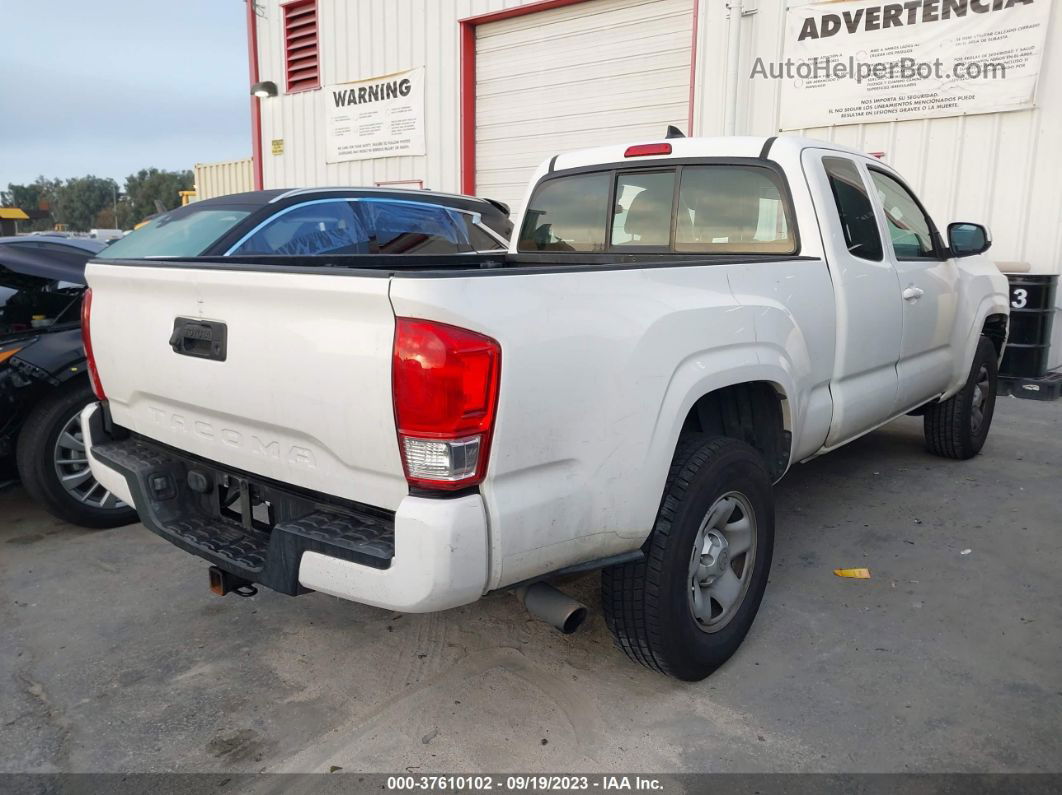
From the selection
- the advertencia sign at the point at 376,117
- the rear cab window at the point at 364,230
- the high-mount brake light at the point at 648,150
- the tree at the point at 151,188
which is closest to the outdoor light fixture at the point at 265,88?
the advertencia sign at the point at 376,117

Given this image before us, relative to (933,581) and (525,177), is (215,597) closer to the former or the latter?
(933,581)

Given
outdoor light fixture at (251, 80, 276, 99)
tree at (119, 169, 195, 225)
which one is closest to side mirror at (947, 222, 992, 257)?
outdoor light fixture at (251, 80, 276, 99)

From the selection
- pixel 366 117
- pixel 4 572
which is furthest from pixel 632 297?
pixel 366 117

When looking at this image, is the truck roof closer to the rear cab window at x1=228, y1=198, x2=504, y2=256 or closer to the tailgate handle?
the rear cab window at x1=228, y1=198, x2=504, y2=256

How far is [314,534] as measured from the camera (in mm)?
2145

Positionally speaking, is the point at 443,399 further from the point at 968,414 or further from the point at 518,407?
the point at 968,414

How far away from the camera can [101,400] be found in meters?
3.06

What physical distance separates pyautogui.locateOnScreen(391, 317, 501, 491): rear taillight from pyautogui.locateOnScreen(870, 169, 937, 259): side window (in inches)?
116

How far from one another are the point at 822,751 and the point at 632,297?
4.82ft

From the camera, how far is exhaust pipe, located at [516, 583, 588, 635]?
7.59ft

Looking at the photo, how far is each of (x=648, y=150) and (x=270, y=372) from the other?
2.38 meters

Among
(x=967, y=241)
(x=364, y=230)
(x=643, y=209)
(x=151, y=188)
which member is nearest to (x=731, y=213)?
(x=643, y=209)

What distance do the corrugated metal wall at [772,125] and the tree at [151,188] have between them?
3211 inches

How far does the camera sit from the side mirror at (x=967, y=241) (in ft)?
15.0
